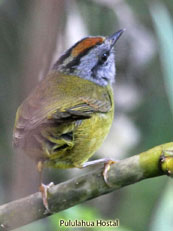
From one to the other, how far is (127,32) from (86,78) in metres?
0.97

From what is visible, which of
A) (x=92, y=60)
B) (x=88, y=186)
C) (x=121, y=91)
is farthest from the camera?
(x=121, y=91)

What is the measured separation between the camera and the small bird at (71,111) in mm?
2674

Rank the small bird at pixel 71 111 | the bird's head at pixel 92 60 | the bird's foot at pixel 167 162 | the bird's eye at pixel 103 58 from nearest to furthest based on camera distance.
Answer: the bird's foot at pixel 167 162 < the small bird at pixel 71 111 < the bird's head at pixel 92 60 < the bird's eye at pixel 103 58

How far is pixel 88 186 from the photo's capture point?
7.62 ft

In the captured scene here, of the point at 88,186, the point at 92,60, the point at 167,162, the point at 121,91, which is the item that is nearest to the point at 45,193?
the point at 88,186

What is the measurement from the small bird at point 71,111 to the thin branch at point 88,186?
2.4 inches

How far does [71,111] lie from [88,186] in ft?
2.01

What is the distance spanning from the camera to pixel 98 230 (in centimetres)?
254

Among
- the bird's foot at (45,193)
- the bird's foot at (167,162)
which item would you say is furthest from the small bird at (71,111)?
the bird's foot at (167,162)

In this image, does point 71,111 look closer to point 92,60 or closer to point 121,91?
point 92,60

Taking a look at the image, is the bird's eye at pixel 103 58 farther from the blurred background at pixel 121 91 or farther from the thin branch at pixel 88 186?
the thin branch at pixel 88 186

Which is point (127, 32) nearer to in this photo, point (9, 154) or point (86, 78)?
point (86, 78)

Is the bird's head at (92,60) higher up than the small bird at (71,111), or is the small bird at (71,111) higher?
the bird's head at (92,60)

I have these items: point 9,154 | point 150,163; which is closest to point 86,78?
point 9,154
